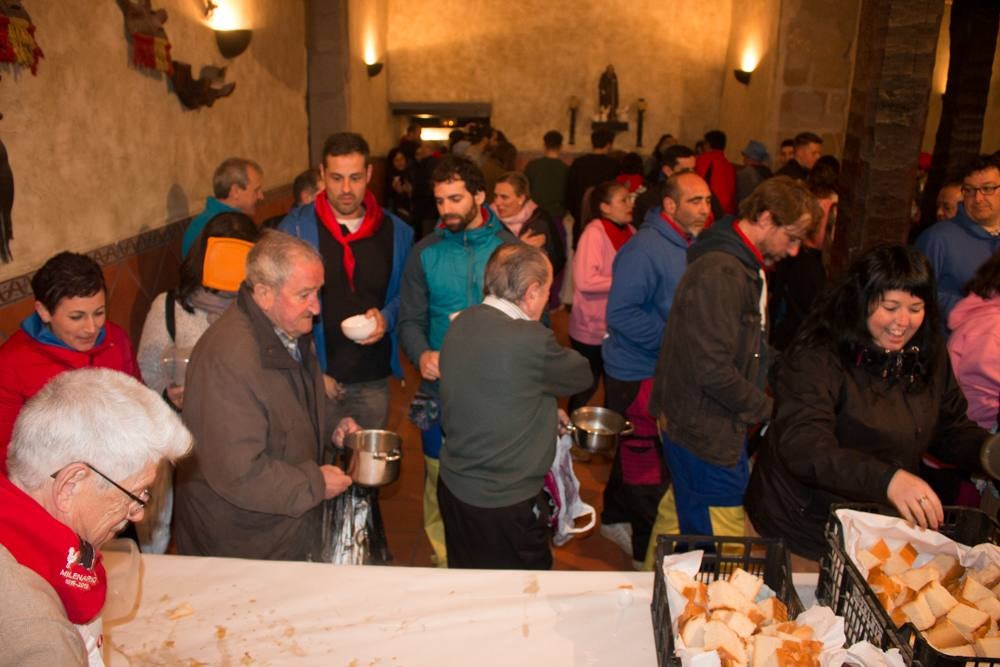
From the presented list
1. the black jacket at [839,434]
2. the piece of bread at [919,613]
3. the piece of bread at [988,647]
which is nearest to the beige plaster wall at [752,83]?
the black jacket at [839,434]

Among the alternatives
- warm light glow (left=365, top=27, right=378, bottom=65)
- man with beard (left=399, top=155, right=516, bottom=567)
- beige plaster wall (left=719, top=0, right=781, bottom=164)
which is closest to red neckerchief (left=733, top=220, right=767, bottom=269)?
man with beard (left=399, top=155, right=516, bottom=567)

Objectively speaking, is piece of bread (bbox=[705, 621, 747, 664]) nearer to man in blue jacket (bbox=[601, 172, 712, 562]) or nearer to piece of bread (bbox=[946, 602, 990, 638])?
piece of bread (bbox=[946, 602, 990, 638])

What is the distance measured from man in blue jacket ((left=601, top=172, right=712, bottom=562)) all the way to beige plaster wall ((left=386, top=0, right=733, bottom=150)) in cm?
935

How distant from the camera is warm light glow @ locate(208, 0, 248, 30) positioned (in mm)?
5480

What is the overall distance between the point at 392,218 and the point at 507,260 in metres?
1.38

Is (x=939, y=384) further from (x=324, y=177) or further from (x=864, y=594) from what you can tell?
(x=324, y=177)

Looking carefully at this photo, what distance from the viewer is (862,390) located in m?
2.28

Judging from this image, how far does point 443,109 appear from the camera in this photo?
12703mm

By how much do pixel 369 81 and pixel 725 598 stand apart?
34.4 feet

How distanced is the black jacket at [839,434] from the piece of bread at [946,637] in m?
0.50

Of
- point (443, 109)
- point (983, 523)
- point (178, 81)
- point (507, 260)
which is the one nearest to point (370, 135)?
point (443, 109)

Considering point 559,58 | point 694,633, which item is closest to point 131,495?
point 694,633

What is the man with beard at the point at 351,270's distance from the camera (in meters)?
3.51

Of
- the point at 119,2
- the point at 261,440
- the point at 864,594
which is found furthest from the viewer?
the point at 119,2
